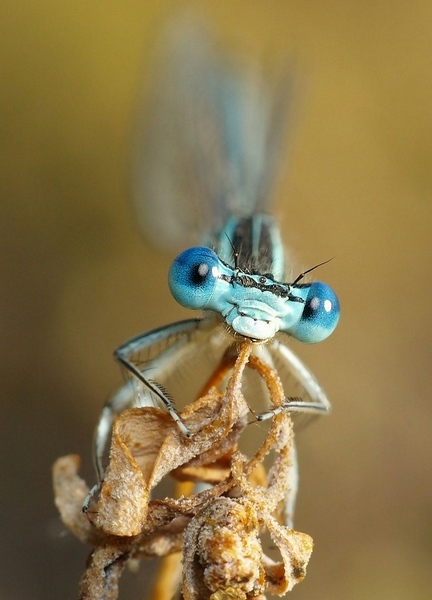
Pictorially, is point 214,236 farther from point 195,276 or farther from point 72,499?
point 72,499

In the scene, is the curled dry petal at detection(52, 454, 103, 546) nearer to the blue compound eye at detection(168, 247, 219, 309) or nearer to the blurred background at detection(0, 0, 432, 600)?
the blue compound eye at detection(168, 247, 219, 309)

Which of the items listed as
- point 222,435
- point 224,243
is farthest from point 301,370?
point 222,435

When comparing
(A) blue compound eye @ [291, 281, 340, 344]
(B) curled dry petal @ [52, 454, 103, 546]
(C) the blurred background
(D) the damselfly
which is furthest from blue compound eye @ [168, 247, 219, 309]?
(C) the blurred background

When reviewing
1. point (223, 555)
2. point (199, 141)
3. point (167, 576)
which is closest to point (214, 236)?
point (199, 141)

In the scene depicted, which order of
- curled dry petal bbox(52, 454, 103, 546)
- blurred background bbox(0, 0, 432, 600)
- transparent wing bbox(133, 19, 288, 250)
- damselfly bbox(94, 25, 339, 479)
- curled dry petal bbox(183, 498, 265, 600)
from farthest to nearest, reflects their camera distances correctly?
1. transparent wing bbox(133, 19, 288, 250)
2. blurred background bbox(0, 0, 432, 600)
3. damselfly bbox(94, 25, 339, 479)
4. curled dry petal bbox(52, 454, 103, 546)
5. curled dry petal bbox(183, 498, 265, 600)

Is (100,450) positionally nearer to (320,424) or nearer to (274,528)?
(274,528)

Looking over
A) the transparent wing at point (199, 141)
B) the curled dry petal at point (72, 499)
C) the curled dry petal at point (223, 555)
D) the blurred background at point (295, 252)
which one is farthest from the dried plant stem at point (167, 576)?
the transparent wing at point (199, 141)

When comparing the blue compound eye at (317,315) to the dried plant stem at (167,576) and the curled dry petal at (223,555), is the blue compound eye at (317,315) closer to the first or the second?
the dried plant stem at (167,576)
